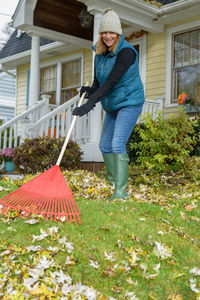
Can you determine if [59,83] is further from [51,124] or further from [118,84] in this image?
[118,84]

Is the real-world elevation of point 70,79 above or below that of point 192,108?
above

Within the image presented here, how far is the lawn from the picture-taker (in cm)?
220

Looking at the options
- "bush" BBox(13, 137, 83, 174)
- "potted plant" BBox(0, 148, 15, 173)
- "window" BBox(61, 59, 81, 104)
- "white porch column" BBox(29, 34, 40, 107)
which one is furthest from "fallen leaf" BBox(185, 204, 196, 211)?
"window" BBox(61, 59, 81, 104)

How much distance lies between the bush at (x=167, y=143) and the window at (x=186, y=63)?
7.28 feet

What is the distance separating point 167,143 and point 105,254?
11.8 feet

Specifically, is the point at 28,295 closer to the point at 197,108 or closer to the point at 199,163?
the point at 199,163

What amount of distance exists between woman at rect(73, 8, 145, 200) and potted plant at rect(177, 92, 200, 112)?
4048 mm

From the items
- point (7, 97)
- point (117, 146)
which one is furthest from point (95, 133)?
point (7, 97)

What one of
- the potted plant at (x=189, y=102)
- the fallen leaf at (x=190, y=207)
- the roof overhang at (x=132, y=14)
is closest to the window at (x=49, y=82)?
the roof overhang at (x=132, y=14)

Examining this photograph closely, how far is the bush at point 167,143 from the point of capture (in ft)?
19.7

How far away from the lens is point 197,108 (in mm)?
8055

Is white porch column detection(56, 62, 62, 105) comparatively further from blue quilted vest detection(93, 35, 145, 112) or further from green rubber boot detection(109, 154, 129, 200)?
green rubber boot detection(109, 154, 129, 200)

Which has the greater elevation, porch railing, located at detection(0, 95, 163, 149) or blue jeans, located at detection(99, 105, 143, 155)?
porch railing, located at detection(0, 95, 163, 149)

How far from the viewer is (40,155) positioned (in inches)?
254
